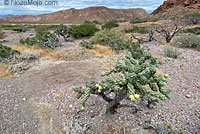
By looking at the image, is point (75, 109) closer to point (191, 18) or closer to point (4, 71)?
point (4, 71)

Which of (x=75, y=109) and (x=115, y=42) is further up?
(x=115, y=42)

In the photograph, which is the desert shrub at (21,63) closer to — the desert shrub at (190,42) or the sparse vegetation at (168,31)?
the desert shrub at (190,42)

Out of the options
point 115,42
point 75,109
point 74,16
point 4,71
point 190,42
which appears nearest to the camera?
point 75,109

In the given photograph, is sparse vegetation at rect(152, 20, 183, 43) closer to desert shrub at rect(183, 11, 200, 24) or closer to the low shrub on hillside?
the low shrub on hillside

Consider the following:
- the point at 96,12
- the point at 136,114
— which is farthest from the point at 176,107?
the point at 96,12

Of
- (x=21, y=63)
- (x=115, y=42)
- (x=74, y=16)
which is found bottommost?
(x=21, y=63)

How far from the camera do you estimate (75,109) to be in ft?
10.7

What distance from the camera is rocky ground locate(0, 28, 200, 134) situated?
267 cm

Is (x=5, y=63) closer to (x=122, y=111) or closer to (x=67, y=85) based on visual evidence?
(x=67, y=85)

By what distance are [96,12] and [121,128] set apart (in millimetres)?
75552

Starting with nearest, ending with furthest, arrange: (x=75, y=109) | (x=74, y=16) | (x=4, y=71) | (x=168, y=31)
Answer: (x=75, y=109) → (x=4, y=71) → (x=168, y=31) → (x=74, y=16)

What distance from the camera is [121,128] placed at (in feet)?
8.44

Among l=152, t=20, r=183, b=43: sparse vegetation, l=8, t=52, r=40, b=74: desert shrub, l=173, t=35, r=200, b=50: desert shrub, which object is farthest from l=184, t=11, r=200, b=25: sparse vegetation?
l=8, t=52, r=40, b=74: desert shrub

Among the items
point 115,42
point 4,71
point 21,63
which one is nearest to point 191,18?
point 115,42
